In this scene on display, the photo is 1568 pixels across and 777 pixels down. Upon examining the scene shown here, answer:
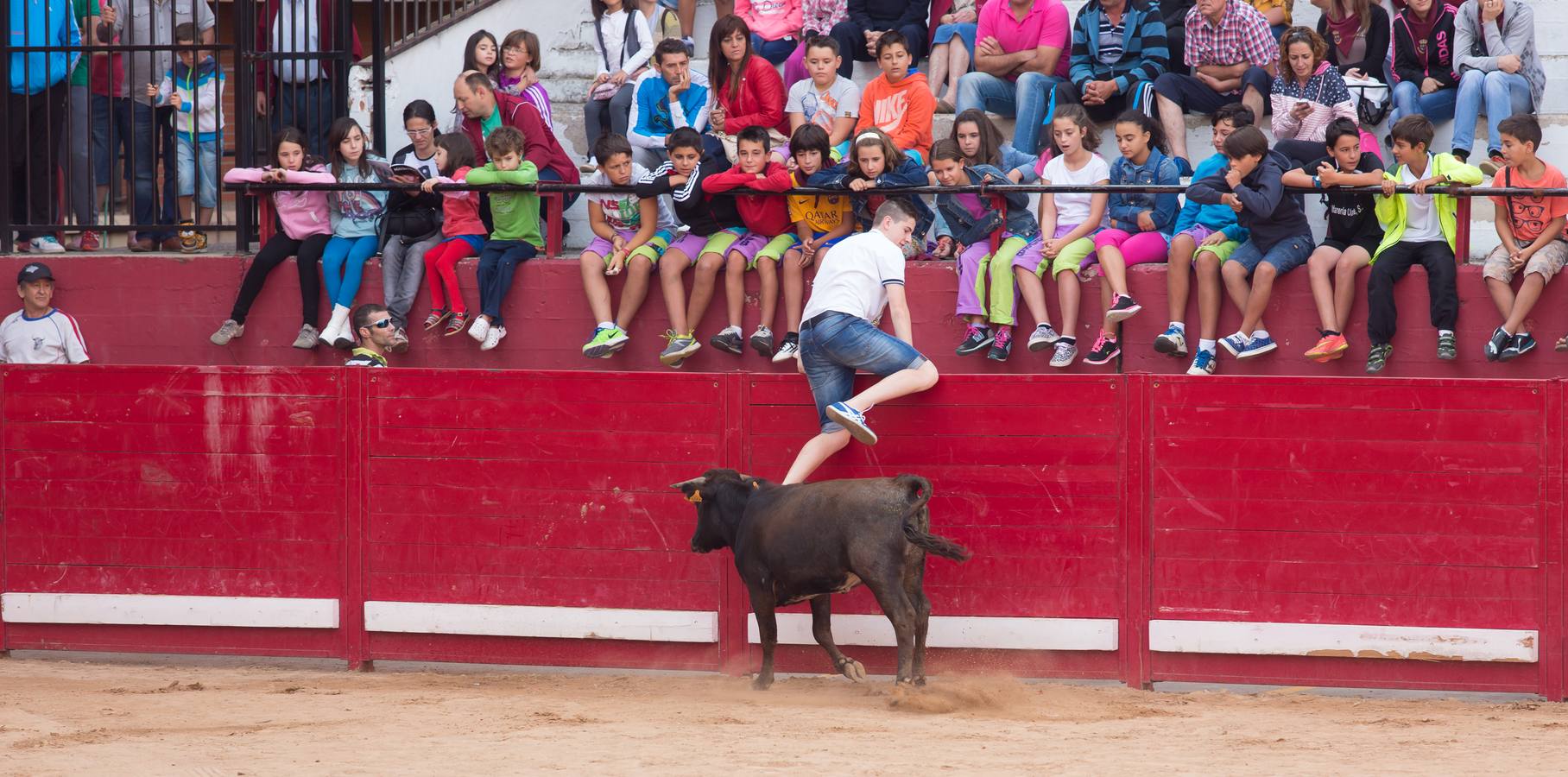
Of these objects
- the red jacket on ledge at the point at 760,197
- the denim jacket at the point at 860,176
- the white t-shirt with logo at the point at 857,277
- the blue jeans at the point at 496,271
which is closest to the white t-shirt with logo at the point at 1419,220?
the denim jacket at the point at 860,176

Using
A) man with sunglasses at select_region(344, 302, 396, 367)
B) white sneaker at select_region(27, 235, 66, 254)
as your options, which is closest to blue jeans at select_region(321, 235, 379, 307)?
man with sunglasses at select_region(344, 302, 396, 367)

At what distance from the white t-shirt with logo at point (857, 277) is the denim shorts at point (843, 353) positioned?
52mm

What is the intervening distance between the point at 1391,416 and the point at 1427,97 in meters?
3.26

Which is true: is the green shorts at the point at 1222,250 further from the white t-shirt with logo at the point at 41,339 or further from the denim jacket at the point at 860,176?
the white t-shirt with logo at the point at 41,339

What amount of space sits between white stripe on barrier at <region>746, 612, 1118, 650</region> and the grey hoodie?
431 centimetres

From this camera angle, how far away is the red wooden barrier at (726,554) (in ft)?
23.8

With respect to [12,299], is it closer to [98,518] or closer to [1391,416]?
A: [98,518]

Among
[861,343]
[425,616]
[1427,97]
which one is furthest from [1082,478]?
[1427,97]

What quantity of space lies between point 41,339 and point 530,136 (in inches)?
115

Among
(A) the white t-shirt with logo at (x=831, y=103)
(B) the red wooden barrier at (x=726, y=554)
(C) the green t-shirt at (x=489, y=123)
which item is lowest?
(B) the red wooden barrier at (x=726, y=554)

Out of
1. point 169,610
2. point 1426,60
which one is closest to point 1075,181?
point 1426,60

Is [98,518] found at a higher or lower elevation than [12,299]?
lower

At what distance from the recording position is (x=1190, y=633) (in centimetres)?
740

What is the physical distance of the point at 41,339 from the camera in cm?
975
